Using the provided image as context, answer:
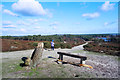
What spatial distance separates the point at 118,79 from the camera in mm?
4234

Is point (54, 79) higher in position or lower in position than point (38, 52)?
lower

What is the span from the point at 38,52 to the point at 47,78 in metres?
2.36

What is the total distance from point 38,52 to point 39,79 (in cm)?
230

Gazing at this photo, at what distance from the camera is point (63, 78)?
13.2ft

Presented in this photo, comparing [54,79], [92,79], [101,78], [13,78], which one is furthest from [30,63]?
[101,78]

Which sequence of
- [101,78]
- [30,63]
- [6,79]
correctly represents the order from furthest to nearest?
1. [30,63]
2. [101,78]
3. [6,79]

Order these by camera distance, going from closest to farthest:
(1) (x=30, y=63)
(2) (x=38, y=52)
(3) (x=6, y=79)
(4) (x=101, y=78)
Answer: (3) (x=6, y=79)
(4) (x=101, y=78)
(1) (x=30, y=63)
(2) (x=38, y=52)

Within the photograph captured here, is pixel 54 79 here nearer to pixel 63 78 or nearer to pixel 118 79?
pixel 63 78

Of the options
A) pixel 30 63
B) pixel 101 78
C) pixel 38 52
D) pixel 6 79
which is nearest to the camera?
pixel 6 79

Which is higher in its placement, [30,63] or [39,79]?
[30,63]

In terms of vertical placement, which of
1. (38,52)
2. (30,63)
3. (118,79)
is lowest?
(118,79)

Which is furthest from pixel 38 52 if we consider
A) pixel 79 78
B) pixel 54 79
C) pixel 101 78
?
pixel 101 78

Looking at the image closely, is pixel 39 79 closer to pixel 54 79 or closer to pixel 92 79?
pixel 54 79

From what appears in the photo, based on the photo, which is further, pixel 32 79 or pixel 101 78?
pixel 101 78
